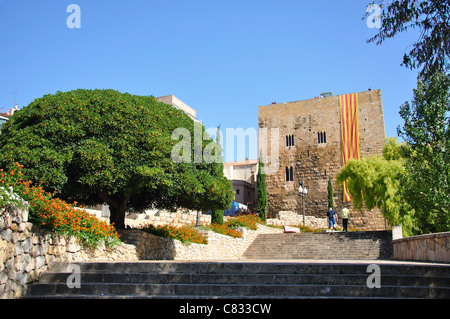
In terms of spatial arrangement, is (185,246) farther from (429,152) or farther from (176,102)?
(176,102)

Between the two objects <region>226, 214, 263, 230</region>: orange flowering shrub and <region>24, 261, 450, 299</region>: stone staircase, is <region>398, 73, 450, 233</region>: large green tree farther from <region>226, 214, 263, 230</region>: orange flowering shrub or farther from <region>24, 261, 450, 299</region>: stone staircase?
<region>226, 214, 263, 230</region>: orange flowering shrub

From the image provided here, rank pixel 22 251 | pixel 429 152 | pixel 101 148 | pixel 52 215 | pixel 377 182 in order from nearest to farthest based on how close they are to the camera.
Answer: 1. pixel 22 251
2. pixel 52 215
3. pixel 429 152
4. pixel 101 148
5. pixel 377 182

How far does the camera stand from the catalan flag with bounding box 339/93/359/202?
35031mm

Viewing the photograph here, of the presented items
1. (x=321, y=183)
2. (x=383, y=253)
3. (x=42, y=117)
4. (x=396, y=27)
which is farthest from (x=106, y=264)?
(x=321, y=183)

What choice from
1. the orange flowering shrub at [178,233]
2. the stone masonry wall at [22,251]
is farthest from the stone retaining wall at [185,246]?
the stone masonry wall at [22,251]

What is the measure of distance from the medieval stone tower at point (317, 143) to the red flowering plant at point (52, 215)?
1120 inches

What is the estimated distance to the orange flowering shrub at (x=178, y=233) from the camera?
1329cm

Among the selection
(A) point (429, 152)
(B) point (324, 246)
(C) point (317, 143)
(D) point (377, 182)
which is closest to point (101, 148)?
(A) point (429, 152)

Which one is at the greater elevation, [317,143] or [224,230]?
[317,143]

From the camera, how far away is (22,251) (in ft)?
20.2

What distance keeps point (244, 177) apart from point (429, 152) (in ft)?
120

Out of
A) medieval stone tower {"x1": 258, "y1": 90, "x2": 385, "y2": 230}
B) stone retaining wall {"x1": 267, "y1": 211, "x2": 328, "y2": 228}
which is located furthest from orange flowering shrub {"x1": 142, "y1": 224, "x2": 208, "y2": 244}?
medieval stone tower {"x1": 258, "y1": 90, "x2": 385, "y2": 230}

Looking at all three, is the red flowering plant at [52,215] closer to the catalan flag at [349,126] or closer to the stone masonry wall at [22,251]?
the stone masonry wall at [22,251]
